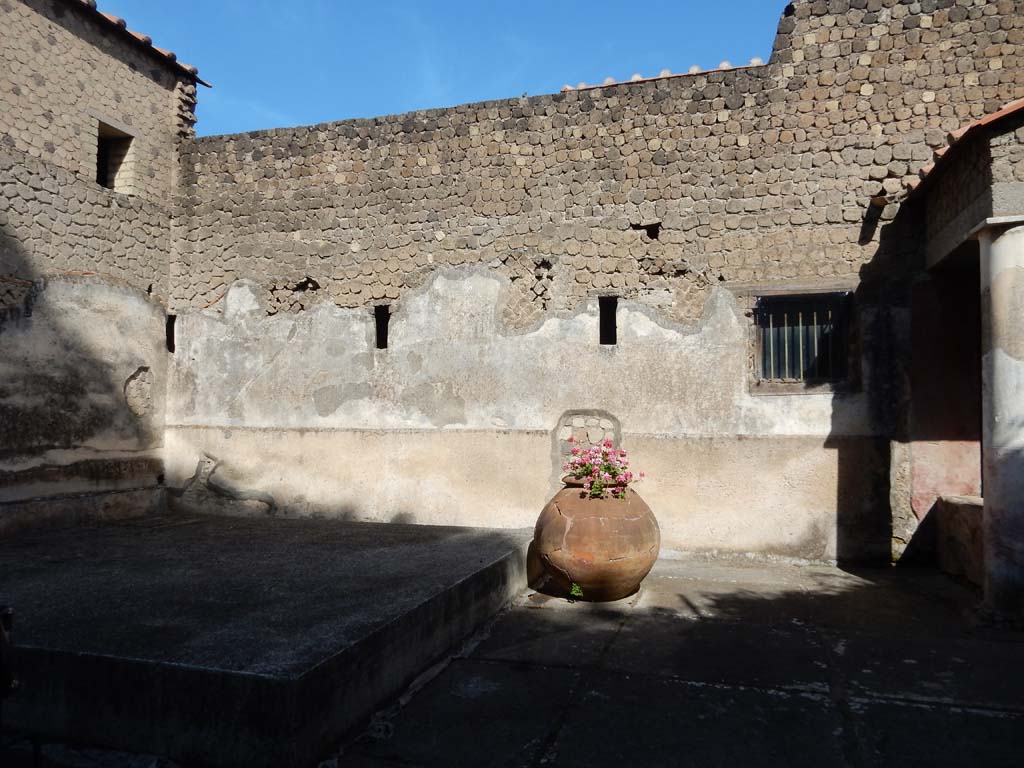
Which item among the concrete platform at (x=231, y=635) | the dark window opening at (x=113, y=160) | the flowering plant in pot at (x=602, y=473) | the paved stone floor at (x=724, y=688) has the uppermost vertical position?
the dark window opening at (x=113, y=160)

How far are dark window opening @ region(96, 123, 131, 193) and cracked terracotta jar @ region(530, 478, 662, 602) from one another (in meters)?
6.53

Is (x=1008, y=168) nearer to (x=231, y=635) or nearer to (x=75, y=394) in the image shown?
(x=231, y=635)

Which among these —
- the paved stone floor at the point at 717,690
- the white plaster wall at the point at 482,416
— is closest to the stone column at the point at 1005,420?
the paved stone floor at the point at 717,690

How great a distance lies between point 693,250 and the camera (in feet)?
25.1

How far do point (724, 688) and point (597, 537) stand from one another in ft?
5.81

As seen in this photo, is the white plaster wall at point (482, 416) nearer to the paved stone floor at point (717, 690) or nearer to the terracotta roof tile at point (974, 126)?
the paved stone floor at point (717, 690)

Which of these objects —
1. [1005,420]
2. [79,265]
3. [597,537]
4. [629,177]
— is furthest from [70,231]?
[1005,420]

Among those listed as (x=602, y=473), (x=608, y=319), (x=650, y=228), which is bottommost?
(x=602, y=473)

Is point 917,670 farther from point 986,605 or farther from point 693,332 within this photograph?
point 693,332

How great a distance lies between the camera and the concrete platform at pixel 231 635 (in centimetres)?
314

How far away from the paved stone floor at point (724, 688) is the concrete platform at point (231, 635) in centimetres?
28

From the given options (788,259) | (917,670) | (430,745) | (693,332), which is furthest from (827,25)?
(430,745)

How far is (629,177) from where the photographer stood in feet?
25.9

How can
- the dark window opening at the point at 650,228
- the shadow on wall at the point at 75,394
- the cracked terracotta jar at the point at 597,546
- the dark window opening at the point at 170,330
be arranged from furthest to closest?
the dark window opening at the point at 170,330
the dark window opening at the point at 650,228
the shadow on wall at the point at 75,394
the cracked terracotta jar at the point at 597,546
